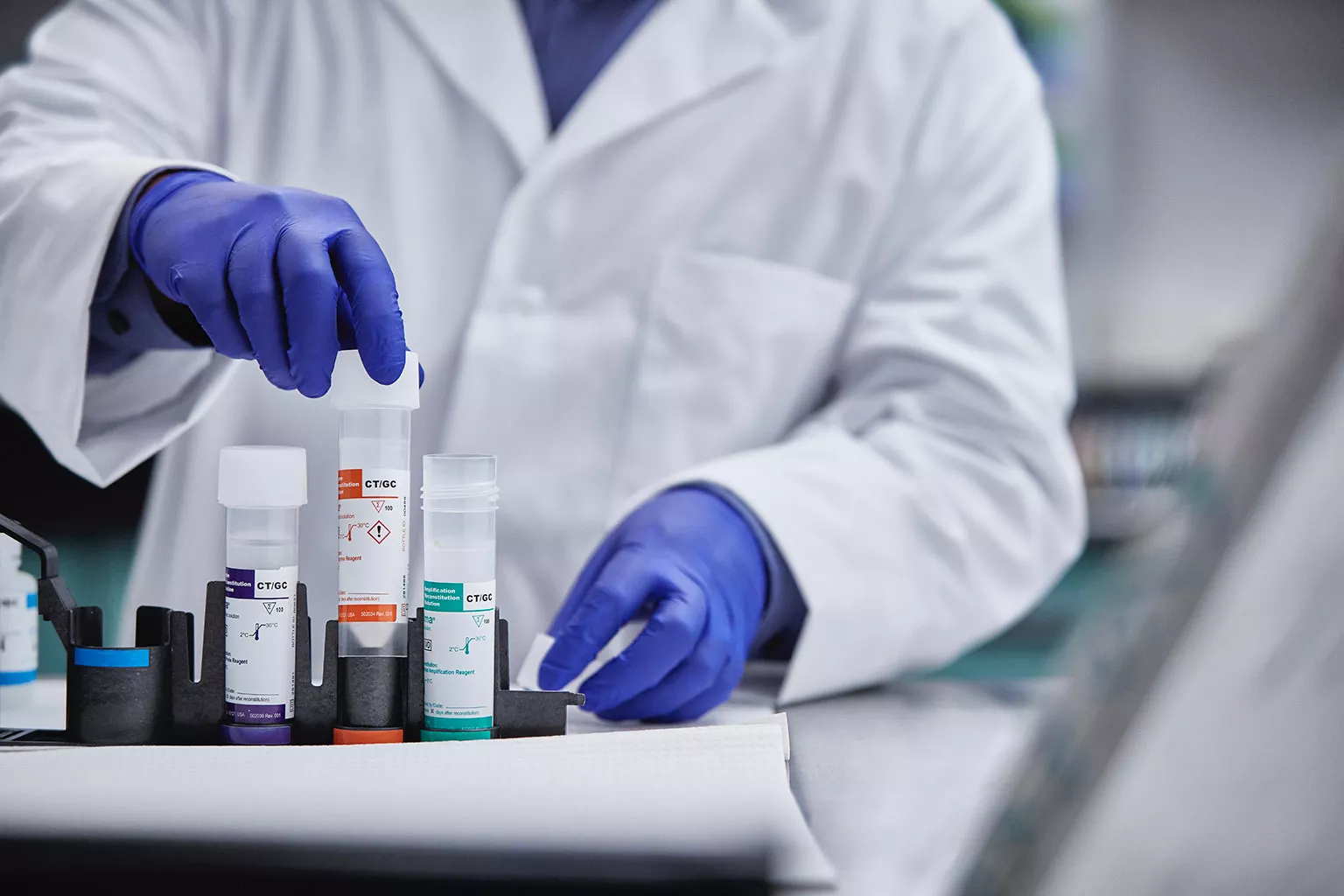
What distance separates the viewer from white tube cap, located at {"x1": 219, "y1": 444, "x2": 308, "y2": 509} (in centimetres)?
55

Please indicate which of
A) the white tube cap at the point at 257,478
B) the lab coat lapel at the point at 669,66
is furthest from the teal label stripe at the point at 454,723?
the lab coat lapel at the point at 669,66

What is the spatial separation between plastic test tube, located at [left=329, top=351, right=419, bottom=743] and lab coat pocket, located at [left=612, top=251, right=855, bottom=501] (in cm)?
32

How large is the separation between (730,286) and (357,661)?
1.50ft

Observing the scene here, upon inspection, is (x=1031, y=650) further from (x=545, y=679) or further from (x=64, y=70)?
(x=64, y=70)

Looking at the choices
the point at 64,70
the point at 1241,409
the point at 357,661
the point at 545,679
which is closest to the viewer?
the point at 1241,409

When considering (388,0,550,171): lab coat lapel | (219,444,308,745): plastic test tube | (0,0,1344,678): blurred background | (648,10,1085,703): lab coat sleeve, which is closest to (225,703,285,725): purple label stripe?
(219,444,308,745): plastic test tube

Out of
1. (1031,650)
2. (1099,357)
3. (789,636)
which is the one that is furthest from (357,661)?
(1099,357)

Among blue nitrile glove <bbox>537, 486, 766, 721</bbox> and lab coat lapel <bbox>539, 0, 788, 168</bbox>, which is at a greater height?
lab coat lapel <bbox>539, 0, 788, 168</bbox>

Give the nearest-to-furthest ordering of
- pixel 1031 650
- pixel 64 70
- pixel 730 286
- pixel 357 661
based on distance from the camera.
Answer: pixel 357 661, pixel 64 70, pixel 730 286, pixel 1031 650

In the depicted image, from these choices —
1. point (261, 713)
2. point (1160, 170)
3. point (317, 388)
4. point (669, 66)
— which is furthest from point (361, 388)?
point (1160, 170)

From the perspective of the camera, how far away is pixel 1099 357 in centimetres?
173

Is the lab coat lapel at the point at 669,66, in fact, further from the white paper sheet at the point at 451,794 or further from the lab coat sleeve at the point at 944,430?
the white paper sheet at the point at 451,794

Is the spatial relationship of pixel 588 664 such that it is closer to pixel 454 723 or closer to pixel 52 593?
pixel 454 723

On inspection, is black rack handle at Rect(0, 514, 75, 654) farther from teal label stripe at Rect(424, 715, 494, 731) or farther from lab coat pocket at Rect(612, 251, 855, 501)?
lab coat pocket at Rect(612, 251, 855, 501)
